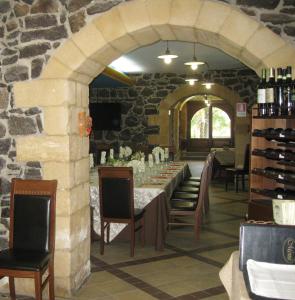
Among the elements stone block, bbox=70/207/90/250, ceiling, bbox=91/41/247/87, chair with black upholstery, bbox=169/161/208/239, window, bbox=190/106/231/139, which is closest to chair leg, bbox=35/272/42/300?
stone block, bbox=70/207/90/250

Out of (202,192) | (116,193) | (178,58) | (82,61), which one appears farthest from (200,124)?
(82,61)

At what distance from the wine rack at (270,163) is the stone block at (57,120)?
155 centimetres

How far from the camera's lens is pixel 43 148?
3650 mm

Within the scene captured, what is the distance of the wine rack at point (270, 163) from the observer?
2.88 metres

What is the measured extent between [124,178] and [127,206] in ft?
1.02

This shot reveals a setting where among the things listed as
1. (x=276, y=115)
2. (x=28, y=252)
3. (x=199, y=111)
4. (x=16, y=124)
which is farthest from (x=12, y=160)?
(x=199, y=111)

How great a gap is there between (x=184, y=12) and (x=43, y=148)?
163 cm

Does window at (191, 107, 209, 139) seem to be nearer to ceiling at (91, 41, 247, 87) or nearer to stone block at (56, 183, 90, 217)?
ceiling at (91, 41, 247, 87)

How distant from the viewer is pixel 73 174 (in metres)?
3.68

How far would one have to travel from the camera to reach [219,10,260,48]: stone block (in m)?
3.25

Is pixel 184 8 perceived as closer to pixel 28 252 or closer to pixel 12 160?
pixel 12 160

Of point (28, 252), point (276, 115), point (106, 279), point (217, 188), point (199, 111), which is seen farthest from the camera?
point (199, 111)

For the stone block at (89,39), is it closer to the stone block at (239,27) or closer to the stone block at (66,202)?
the stone block at (239,27)

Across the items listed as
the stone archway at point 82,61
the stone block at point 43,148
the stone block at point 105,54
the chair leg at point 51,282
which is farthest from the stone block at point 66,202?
the stone block at point 105,54
